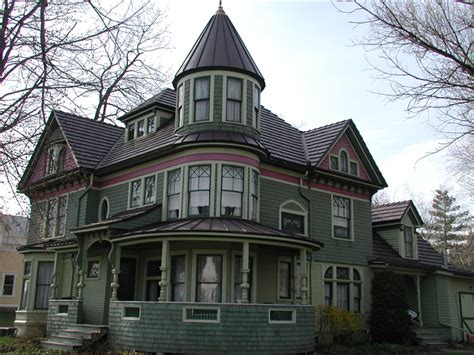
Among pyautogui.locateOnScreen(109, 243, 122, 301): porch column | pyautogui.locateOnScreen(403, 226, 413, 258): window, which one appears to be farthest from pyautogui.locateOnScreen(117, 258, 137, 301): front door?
pyautogui.locateOnScreen(403, 226, 413, 258): window

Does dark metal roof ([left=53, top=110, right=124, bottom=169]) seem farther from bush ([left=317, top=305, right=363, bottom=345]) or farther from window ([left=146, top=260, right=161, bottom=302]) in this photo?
bush ([left=317, top=305, right=363, bottom=345])

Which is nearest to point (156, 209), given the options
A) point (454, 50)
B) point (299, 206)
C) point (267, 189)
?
point (267, 189)

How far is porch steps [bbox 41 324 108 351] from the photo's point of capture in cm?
1733

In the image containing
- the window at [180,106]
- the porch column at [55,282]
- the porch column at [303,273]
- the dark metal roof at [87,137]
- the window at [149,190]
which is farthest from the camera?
the dark metal roof at [87,137]

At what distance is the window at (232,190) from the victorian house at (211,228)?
52 millimetres

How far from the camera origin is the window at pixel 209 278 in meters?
18.1

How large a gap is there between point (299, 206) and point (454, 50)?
40.6 feet

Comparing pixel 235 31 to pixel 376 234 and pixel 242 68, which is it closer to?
pixel 242 68

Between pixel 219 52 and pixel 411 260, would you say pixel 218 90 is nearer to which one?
pixel 219 52

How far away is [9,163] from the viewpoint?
41.7 ft

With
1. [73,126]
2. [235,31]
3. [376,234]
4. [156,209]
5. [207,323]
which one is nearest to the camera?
[207,323]

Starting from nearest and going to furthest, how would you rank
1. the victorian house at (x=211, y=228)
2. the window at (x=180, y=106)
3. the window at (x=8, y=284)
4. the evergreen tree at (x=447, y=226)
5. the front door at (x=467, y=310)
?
the victorian house at (x=211, y=228) < the window at (x=180, y=106) < the front door at (x=467, y=310) < the window at (x=8, y=284) < the evergreen tree at (x=447, y=226)

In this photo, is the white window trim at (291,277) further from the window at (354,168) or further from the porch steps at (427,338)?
the porch steps at (427,338)

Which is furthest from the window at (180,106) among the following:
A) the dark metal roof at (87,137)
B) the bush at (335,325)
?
the bush at (335,325)
